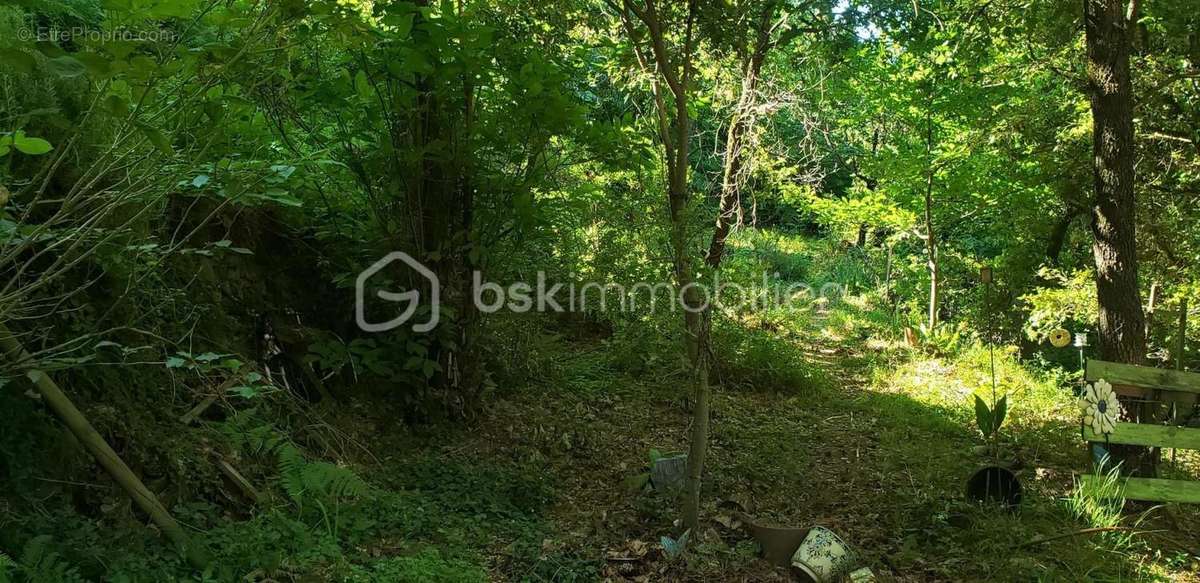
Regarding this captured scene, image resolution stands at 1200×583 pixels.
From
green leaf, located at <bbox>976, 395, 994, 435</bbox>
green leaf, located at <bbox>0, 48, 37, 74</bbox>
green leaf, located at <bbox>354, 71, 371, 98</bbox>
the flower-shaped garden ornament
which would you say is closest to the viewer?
green leaf, located at <bbox>0, 48, 37, 74</bbox>

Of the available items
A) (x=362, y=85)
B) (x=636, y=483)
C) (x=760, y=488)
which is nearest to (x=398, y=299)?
(x=362, y=85)

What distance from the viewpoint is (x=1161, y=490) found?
4.29 meters

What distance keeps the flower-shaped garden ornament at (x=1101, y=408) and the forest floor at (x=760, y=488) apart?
1.39 ft

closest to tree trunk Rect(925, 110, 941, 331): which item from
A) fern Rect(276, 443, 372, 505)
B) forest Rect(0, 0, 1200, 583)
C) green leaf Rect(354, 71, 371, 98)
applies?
→ forest Rect(0, 0, 1200, 583)

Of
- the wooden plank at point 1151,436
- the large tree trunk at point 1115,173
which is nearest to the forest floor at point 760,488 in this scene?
the wooden plank at point 1151,436

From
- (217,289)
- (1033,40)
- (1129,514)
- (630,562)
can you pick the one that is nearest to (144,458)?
(217,289)

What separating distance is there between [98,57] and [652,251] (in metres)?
4.02

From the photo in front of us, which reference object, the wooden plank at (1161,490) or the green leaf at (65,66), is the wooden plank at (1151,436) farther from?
the green leaf at (65,66)

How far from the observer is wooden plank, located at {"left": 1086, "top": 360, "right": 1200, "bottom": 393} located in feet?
14.7

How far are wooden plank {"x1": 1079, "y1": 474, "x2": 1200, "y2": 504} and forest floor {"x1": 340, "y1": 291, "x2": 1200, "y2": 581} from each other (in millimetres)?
152

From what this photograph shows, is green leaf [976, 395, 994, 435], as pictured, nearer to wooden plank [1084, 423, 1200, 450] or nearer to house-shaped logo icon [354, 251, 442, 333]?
wooden plank [1084, 423, 1200, 450]

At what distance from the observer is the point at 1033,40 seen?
6.18m

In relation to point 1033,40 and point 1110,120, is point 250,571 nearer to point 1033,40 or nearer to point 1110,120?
point 1110,120

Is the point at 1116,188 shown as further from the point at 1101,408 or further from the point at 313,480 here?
the point at 313,480
